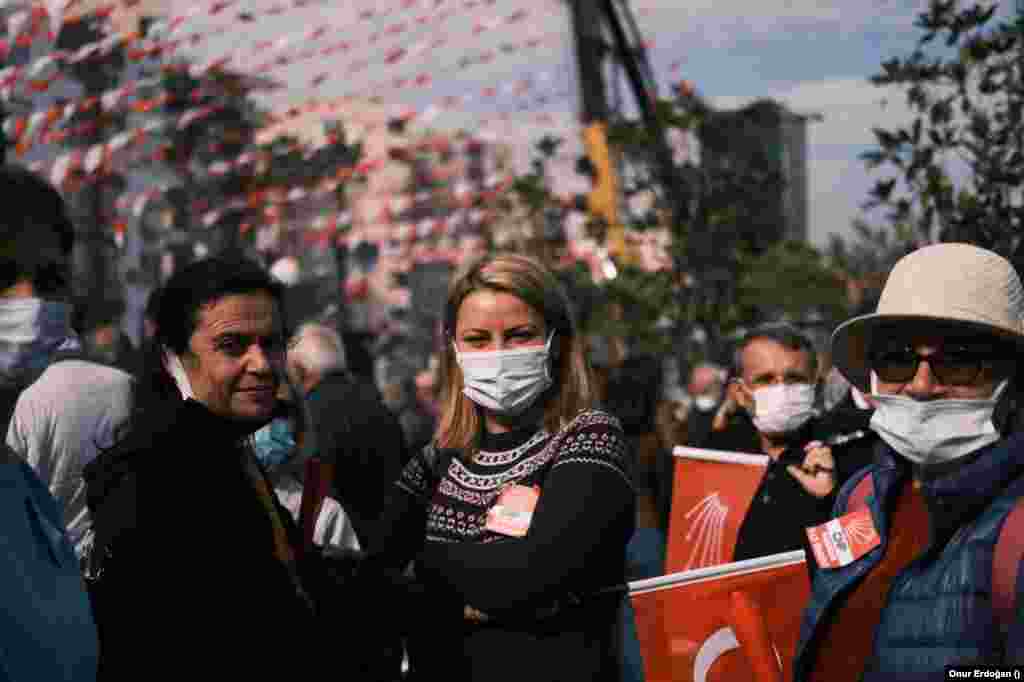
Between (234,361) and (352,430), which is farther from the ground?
(234,361)

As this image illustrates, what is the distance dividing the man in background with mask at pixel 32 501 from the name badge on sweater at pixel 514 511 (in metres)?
1.35

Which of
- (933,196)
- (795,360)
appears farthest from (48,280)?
(933,196)

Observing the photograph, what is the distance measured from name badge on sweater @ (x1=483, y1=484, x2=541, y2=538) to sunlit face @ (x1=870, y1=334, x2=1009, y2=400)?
1.05 metres

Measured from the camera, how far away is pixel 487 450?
3.99m

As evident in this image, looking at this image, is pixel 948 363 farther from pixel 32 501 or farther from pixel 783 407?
pixel 783 407

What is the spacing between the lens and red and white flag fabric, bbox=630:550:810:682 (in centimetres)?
369

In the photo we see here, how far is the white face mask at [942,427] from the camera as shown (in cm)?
278

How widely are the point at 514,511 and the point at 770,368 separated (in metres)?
2.29

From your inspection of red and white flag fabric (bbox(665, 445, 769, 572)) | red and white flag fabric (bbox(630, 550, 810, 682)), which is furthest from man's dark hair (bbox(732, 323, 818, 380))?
red and white flag fabric (bbox(630, 550, 810, 682))

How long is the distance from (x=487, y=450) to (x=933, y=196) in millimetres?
3853

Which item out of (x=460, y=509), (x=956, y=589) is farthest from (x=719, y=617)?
(x=956, y=589)

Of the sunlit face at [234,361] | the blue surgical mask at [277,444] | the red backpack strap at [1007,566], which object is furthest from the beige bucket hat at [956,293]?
the blue surgical mask at [277,444]

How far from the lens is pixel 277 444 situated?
4715mm

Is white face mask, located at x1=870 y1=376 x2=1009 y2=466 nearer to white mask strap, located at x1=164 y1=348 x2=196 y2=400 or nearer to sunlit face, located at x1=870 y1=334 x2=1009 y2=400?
sunlit face, located at x1=870 y1=334 x2=1009 y2=400
